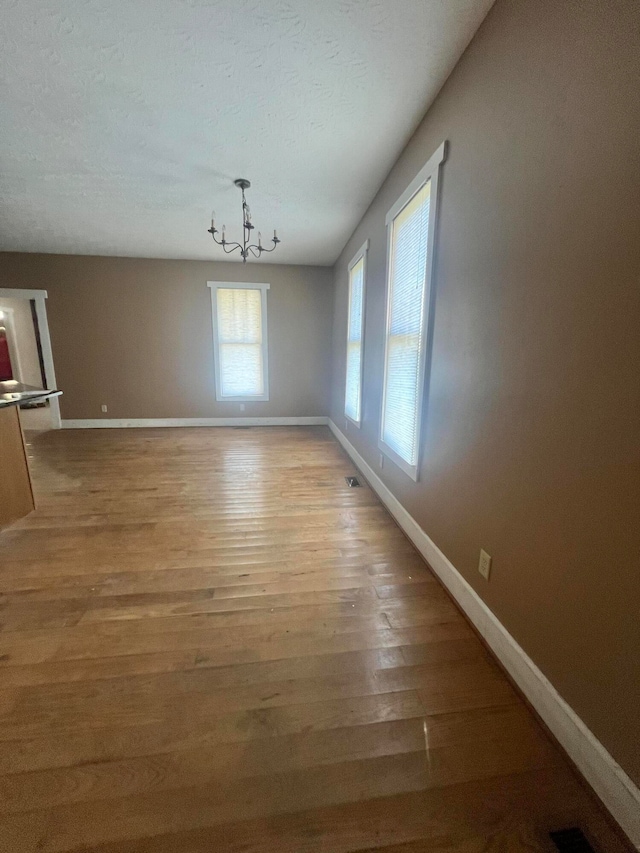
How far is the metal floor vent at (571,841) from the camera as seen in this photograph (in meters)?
0.85

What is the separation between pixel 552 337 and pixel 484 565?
40.0 inches

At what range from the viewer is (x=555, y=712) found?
1.11 m

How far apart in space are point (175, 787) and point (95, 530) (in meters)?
1.88

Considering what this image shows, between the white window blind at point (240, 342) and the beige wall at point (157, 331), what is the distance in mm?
136

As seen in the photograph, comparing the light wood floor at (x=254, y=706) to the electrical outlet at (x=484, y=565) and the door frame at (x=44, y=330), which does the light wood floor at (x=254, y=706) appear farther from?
the door frame at (x=44, y=330)

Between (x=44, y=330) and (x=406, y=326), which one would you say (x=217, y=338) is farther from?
(x=406, y=326)

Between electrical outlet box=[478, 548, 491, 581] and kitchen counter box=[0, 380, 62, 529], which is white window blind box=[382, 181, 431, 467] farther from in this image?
kitchen counter box=[0, 380, 62, 529]

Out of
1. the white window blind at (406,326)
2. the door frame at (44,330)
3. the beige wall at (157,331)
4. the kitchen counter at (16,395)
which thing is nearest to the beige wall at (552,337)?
the white window blind at (406,326)

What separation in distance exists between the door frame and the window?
431cm

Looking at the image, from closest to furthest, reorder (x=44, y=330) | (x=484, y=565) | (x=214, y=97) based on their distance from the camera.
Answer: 1. (x=484, y=565)
2. (x=214, y=97)
3. (x=44, y=330)

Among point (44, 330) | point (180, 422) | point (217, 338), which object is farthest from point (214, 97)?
point (44, 330)

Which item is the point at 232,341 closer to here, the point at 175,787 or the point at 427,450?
the point at 427,450

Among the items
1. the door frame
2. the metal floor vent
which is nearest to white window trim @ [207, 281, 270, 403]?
the door frame

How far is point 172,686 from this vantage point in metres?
1.28
